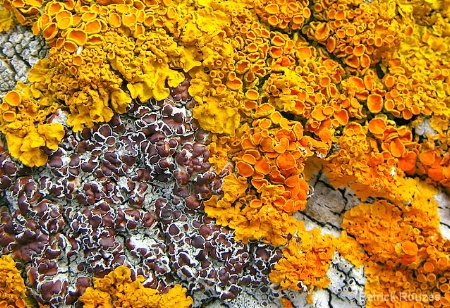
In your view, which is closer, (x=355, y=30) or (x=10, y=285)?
(x=10, y=285)

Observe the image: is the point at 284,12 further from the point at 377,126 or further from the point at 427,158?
the point at 427,158

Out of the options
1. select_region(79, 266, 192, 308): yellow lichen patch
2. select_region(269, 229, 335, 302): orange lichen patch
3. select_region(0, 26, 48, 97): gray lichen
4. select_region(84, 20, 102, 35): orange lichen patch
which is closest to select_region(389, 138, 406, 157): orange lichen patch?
select_region(269, 229, 335, 302): orange lichen patch

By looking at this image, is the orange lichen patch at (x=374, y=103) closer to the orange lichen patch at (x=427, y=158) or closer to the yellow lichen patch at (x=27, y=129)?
the orange lichen patch at (x=427, y=158)

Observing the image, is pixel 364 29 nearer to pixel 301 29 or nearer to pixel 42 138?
pixel 301 29

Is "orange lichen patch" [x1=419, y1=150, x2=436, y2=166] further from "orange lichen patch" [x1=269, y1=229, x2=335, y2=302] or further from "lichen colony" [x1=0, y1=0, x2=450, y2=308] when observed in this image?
"orange lichen patch" [x1=269, y1=229, x2=335, y2=302]

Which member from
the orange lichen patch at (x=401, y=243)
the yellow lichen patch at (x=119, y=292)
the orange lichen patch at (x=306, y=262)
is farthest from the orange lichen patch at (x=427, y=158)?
the yellow lichen patch at (x=119, y=292)

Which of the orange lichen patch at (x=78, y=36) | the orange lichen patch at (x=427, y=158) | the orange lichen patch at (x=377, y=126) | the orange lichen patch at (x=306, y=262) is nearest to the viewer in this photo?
the orange lichen patch at (x=78, y=36)

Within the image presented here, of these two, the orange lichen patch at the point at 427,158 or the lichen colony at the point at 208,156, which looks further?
the orange lichen patch at the point at 427,158

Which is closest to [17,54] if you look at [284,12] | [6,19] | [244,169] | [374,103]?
[6,19]
